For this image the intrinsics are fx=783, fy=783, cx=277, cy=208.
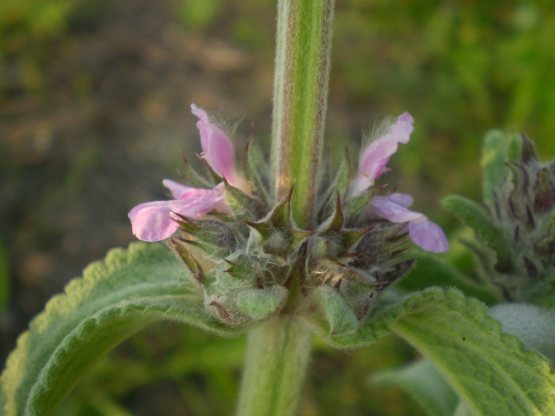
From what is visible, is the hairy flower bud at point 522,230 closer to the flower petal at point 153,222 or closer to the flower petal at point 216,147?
the flower petal at point 216,147

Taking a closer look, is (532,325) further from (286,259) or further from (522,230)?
(286,259)

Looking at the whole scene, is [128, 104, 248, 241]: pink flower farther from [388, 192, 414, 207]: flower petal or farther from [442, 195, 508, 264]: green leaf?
[442, 195, 508, 264]: green leaf

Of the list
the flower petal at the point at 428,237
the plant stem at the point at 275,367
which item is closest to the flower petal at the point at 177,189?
the plant stem at the point at 275,367

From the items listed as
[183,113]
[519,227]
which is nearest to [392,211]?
[519,227]

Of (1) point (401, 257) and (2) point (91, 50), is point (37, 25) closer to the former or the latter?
(2) point (91, 50)

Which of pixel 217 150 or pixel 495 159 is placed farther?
pixel 495 159

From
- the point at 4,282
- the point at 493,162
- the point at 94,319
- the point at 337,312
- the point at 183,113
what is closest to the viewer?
the point at 337,312

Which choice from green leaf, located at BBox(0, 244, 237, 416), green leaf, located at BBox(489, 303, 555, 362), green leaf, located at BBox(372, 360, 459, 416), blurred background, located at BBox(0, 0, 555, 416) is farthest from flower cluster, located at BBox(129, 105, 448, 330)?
blurred background, located at BBox(0, 0, 555, 416)
